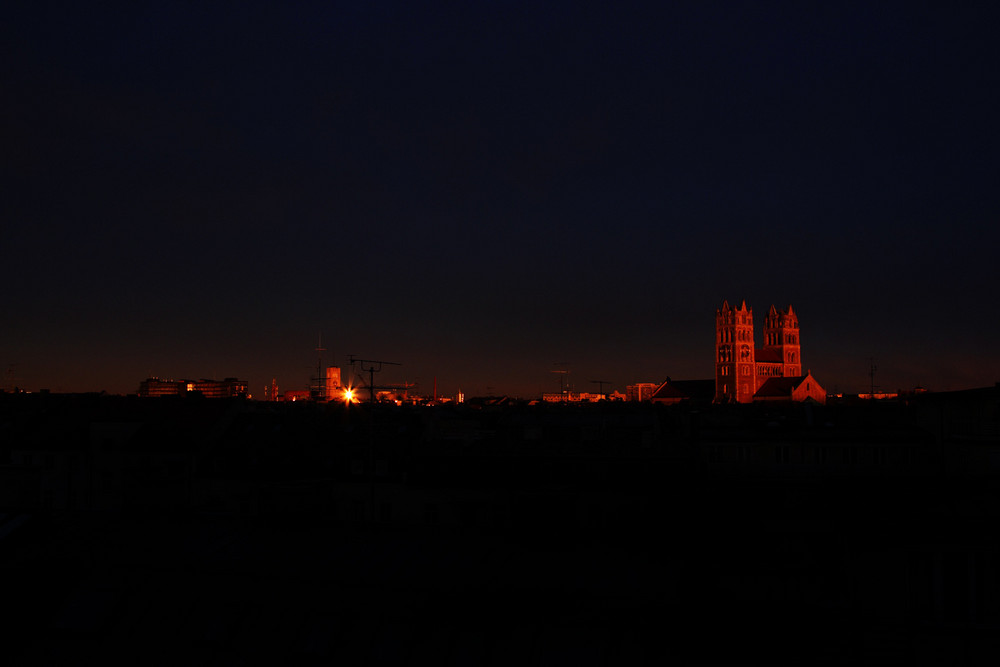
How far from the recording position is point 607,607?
2014cm

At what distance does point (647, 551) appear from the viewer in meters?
23.8

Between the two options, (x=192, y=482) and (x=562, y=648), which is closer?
(x=562, y=648)

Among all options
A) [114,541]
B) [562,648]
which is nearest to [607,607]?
[562,648]

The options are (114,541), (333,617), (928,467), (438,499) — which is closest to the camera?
(333,617)

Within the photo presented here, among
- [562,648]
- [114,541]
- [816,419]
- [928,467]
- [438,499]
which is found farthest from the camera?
[816,419]

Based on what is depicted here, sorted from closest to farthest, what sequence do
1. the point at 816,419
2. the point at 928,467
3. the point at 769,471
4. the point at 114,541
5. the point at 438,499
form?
the point at 114,541 < the point at 438,499 < the point at 928,467 < the point at 769,471 < the point at 816,419

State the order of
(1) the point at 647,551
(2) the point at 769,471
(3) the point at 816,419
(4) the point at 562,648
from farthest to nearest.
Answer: (3) the point at 816,419 → (2) the point at 769,471 → (1) the point at 647,551 → (4) the point at 562,648

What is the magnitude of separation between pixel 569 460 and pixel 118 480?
41.9m

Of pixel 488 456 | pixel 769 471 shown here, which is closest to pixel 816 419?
pixel 769 471

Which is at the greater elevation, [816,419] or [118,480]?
[816,419]

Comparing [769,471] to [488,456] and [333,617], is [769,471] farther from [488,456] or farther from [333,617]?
[333,617]

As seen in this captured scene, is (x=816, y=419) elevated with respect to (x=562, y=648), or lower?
elevated

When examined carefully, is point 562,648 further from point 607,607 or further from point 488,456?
point 488,456

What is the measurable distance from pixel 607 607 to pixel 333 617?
759 centimetres
